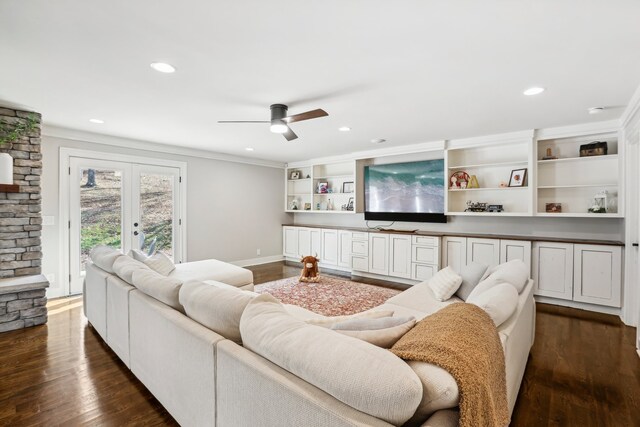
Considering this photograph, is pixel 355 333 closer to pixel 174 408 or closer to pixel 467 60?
pixel 174 408

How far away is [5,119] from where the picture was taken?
3.46m

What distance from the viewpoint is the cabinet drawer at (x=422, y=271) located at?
16.7 feet

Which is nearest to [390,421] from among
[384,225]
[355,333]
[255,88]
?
[355,333]

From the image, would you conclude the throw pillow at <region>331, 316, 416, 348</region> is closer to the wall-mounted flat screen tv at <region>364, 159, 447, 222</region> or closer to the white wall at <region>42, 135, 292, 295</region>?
the wall-mounted flat screen tv at <region>364, 159, 447, 222</region>

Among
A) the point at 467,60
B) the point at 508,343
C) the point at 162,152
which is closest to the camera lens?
the point at 508,343

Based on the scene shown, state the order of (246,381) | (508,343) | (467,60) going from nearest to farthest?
(246,381), (508,343), (467,60)

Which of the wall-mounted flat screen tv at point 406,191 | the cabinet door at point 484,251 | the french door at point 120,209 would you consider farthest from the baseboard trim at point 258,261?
the cabinet door at point 484,251

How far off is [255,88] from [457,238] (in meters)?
3.75

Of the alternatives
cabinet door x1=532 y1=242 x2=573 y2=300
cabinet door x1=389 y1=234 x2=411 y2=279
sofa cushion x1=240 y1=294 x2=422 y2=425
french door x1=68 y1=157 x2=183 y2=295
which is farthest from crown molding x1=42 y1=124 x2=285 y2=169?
cabinet door x1=532 y1=242 x2=573 y2=300

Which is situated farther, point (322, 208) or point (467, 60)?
point (322, 208)

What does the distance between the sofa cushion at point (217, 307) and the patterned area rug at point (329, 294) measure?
87.1 inches

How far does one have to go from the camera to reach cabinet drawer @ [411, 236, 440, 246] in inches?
199

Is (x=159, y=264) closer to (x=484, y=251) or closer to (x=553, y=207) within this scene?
(x=484, y=251)

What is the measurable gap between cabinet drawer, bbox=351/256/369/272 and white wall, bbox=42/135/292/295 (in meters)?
2.18
